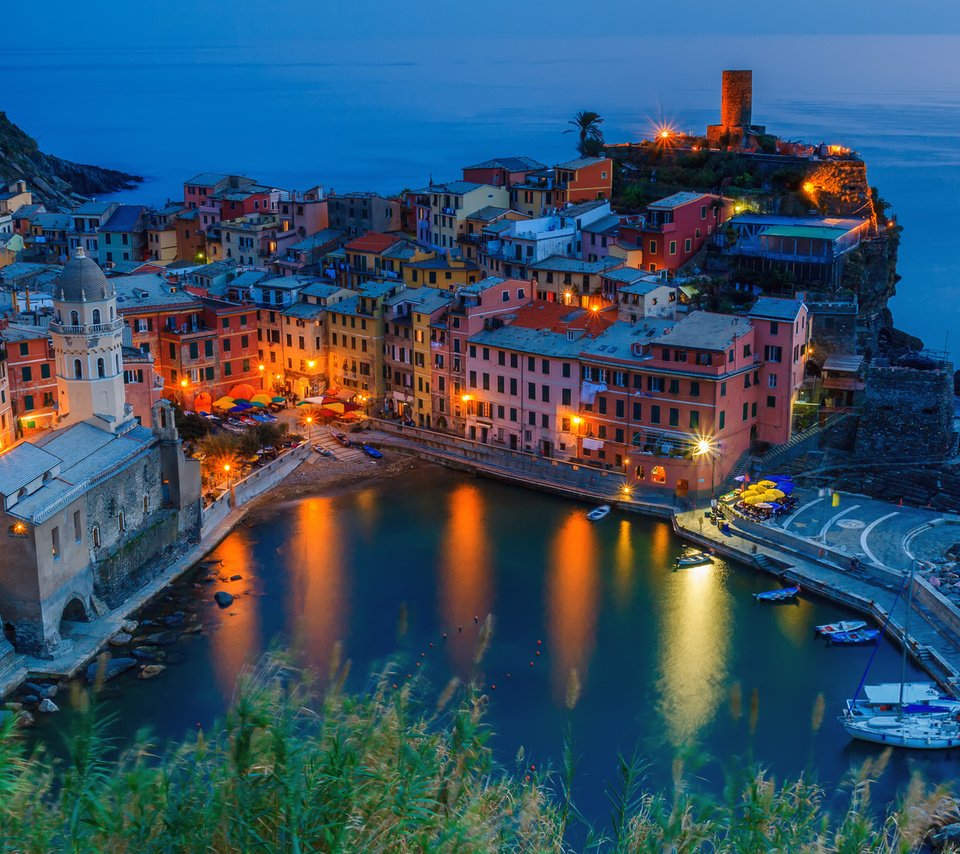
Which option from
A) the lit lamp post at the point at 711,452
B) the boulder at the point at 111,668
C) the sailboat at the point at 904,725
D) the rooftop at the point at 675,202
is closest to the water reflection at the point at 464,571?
the lit lamp post at the point at 711,452

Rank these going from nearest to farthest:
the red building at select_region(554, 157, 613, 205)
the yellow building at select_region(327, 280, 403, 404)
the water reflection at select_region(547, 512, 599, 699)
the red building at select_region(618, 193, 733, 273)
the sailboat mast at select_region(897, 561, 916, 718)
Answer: the sailboat mast at select_region(897, 561, 916, 718) → the water reflection at select_region(547, 512, 599, 699) → the yellow building at select_region(327, 280, 403, 404) → the red building at select_region(618, 193, 733, 273) → the red building at select_region(554, 157, 613, 205)

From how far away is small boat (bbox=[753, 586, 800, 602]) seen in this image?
36.2 metres

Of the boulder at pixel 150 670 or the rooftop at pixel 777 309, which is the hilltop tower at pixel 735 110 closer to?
the rooftop at pixel 777 309

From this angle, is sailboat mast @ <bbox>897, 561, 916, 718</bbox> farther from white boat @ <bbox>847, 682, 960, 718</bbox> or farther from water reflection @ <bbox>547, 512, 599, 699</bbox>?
water reflection @ <bbox>547, 512, 599, 699</bbox>

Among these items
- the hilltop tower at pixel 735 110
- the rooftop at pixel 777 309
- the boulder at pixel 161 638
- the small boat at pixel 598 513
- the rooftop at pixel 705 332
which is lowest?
the boulder at pixel 161 638

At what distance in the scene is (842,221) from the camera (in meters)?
57.3

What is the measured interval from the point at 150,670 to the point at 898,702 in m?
17.3

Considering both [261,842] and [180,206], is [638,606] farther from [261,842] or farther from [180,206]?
[180,206]

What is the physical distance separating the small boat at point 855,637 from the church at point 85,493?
18.6 meters

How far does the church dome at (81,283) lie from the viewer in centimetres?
3734

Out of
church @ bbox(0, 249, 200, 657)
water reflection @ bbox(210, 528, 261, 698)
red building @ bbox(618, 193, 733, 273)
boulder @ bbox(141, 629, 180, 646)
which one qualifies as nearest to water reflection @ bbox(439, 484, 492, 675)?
water reflection @ bbox(210, 528, 261, 698)

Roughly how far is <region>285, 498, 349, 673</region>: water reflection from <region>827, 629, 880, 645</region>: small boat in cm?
1260

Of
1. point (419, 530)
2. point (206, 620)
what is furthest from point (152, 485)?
point (419, 530)

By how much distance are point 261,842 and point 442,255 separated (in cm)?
4760
